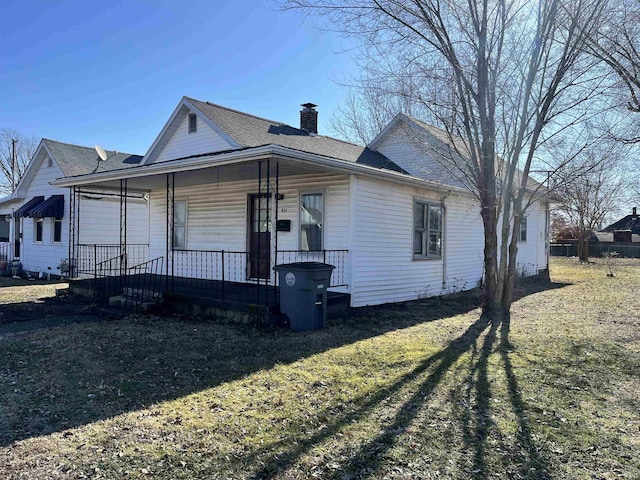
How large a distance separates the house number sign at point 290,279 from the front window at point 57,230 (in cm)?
1277

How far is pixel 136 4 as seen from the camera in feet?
34.4

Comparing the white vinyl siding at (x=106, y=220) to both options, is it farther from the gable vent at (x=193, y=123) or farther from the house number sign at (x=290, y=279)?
the house number sign at (x=290, y=279)

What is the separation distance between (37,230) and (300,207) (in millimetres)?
13072

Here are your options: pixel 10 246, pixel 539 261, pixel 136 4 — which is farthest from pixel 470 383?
pixel 10 246

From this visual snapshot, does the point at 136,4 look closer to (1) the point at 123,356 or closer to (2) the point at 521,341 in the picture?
(1) the point at 123,356

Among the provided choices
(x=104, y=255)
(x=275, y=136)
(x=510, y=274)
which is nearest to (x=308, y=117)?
(x=275, y=136)

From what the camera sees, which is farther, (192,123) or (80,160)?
(80,160)

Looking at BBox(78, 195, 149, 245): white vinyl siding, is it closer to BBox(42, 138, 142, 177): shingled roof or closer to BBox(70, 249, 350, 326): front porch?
BBox(42, 138, 142, 177): shingled roof

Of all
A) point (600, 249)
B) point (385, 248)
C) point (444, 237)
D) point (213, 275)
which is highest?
Answer: point (444, 237)

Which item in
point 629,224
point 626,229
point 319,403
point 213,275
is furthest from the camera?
point 629,224

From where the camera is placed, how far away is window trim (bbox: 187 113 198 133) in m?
12.7

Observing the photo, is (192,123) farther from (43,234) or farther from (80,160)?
(43,234)

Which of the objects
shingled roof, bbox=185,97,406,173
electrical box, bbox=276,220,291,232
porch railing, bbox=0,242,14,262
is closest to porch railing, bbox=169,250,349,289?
electrical box, bbox=276,220,291,232

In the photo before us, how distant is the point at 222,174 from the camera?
34.1 feet
